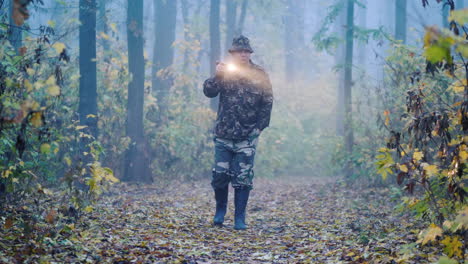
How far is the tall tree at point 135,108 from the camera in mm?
11242

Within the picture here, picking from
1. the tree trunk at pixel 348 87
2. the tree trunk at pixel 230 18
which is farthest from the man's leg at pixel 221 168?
the tree trunk at pixel 230 18

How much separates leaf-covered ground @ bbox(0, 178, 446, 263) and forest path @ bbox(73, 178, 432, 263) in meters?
0.01

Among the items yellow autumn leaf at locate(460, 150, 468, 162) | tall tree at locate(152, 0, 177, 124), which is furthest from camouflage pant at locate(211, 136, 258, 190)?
tall tree at locate(152, 0, 177, 124)

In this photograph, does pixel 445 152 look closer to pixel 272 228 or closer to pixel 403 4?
pixel 272 228

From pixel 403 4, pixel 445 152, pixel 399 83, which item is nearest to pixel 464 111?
pixel 445 152

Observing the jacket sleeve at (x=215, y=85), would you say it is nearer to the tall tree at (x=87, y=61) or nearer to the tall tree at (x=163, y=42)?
the tall tree at (x=87, y=61)

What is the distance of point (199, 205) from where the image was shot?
8.71m

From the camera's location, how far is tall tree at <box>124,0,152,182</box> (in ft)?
36.9

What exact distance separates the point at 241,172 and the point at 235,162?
17 centimetres

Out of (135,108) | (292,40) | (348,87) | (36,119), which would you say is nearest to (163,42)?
(135,108)

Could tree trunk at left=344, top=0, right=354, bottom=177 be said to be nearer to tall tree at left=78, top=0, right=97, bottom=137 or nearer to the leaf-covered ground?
the leaf-covered ground

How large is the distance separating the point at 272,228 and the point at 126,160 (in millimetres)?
5988

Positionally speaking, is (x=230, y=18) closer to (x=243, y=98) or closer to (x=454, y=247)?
(x=243, y=98)

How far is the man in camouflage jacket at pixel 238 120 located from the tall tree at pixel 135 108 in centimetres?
535
